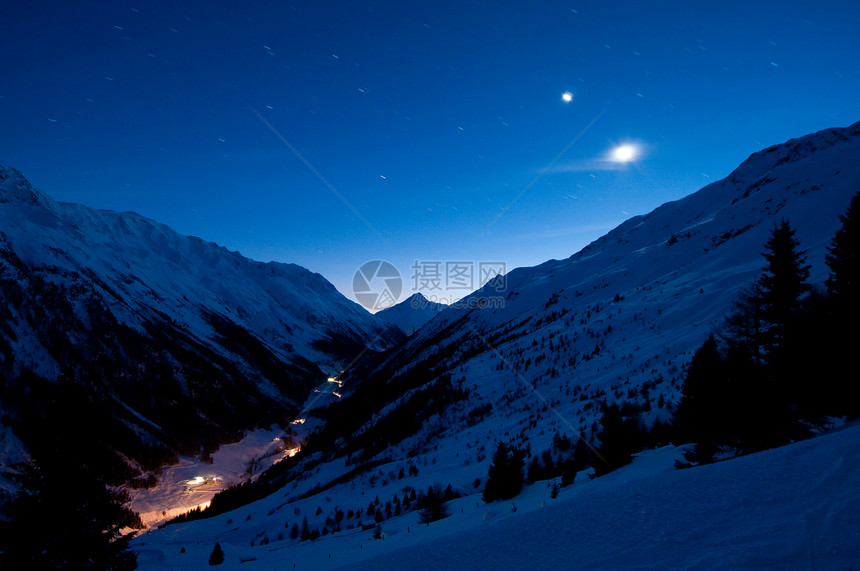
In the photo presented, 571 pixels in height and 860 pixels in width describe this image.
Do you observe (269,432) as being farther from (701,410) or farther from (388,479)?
(701,410)

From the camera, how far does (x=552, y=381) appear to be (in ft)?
127

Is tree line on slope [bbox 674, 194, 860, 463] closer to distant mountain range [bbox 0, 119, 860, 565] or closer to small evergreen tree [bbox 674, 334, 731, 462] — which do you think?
small evergreen tree [bbox 674, 334, 731, 462]

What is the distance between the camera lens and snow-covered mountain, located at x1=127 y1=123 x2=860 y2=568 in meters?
23.7

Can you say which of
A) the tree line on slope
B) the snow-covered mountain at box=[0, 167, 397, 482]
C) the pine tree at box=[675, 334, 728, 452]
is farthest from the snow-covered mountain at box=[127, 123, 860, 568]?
the snow-covered mountain at box=[0, 167, 397, 482]

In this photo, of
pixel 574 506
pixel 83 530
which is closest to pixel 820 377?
pixel 574 506

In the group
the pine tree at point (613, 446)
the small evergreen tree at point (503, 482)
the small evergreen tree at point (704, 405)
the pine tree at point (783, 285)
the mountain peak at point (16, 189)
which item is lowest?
the small evergreen tree at point (503, 482)

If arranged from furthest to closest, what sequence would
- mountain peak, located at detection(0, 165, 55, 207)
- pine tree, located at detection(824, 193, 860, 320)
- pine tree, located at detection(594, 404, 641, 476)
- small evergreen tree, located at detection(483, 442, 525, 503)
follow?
1. mountain peak, located at detection(0, 165, 55, 207)
2. small evergreen tree, located at detection(483, 442, 525, 503)
3. pine tree, located at detection(594, 404, 641, 476)
4. pine tree, located at detection(824, 193, 860, 320)

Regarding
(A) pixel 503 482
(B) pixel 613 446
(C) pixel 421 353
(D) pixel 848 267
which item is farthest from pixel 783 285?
(C) pixel 421 353

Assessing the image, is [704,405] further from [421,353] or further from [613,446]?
[421,353]

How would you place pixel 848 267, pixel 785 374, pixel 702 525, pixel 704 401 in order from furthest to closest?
pixel 848 267 → pixel 785 374 → pixel 704 401 → pixel 702 525

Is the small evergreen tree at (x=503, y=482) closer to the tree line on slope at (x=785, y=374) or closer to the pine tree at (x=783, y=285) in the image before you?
the tree line on slope at (x=785, y=374)

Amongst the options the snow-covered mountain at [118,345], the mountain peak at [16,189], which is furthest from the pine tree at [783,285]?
the mountain peak at [16,189]

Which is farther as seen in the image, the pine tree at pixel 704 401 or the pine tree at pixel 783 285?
the pine tree at pixel 783 285

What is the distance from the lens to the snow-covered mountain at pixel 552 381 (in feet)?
77.7
